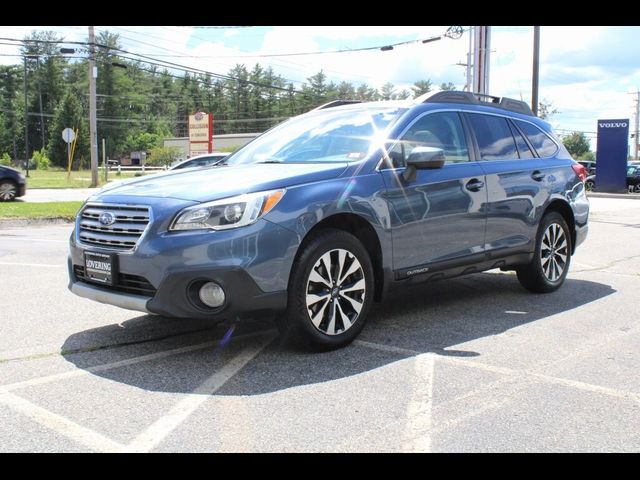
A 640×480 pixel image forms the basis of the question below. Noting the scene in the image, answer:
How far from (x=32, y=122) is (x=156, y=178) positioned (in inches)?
4061

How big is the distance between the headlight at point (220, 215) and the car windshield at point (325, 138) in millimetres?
1045

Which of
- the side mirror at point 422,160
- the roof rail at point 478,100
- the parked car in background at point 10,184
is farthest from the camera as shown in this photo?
the parked car in background at point 10,184

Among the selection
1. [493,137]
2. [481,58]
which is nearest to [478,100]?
[493,137]

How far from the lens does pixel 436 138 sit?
220 inches

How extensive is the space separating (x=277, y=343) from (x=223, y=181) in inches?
48.7

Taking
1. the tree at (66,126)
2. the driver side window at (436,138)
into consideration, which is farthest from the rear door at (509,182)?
the tree at (66,126)

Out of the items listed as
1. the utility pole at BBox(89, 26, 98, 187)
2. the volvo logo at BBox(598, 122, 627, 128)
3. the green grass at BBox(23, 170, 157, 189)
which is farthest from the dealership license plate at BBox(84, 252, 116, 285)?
the volvo logo at BBox(598, 122, 627, 128)

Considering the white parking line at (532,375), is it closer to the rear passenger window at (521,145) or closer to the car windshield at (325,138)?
the car windshield at (325,138)

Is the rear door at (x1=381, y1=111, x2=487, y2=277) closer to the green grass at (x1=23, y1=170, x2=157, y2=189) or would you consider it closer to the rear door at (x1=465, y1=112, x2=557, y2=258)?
the rear door at (x1=465, y1=112, x2=557, y2=258)

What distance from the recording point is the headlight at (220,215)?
4172 millimetres
